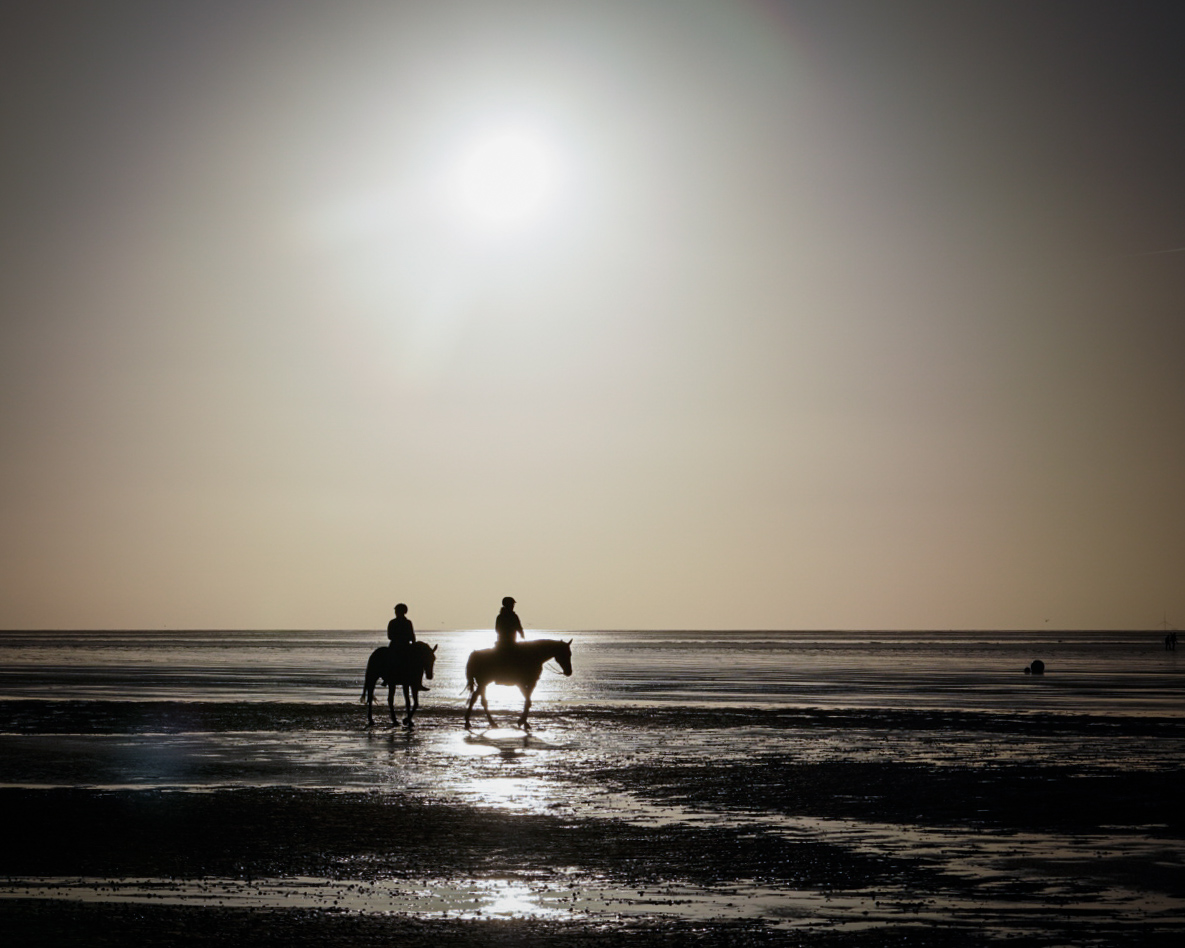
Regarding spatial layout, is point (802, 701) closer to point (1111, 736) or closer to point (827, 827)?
point (1111, 736)

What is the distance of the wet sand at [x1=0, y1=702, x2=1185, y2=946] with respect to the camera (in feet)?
30.0

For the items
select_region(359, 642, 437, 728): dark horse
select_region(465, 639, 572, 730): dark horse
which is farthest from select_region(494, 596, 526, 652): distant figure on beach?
select_region(359, 642, 437, 728): dark horse

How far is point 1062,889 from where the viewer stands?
10.3 meters

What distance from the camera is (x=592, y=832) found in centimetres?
1313

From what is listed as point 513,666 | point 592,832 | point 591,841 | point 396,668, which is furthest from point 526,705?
point 591,841

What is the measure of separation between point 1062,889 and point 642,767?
9.52 m

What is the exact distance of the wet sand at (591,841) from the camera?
30.0 ft

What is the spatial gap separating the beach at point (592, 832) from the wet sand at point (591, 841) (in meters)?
0.04

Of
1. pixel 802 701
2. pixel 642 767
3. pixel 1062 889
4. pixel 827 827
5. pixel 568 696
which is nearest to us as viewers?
pixel 1062 889

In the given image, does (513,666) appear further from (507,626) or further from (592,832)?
(592,832)

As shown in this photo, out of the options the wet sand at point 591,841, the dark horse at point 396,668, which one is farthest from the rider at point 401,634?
the wet sand at point 591,841

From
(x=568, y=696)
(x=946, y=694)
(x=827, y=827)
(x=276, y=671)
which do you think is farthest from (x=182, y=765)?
(x=276, y=671)

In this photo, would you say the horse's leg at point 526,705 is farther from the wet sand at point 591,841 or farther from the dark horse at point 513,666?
the wet sand at point 591,841

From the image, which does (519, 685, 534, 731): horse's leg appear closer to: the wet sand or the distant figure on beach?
the distant figure on beach
